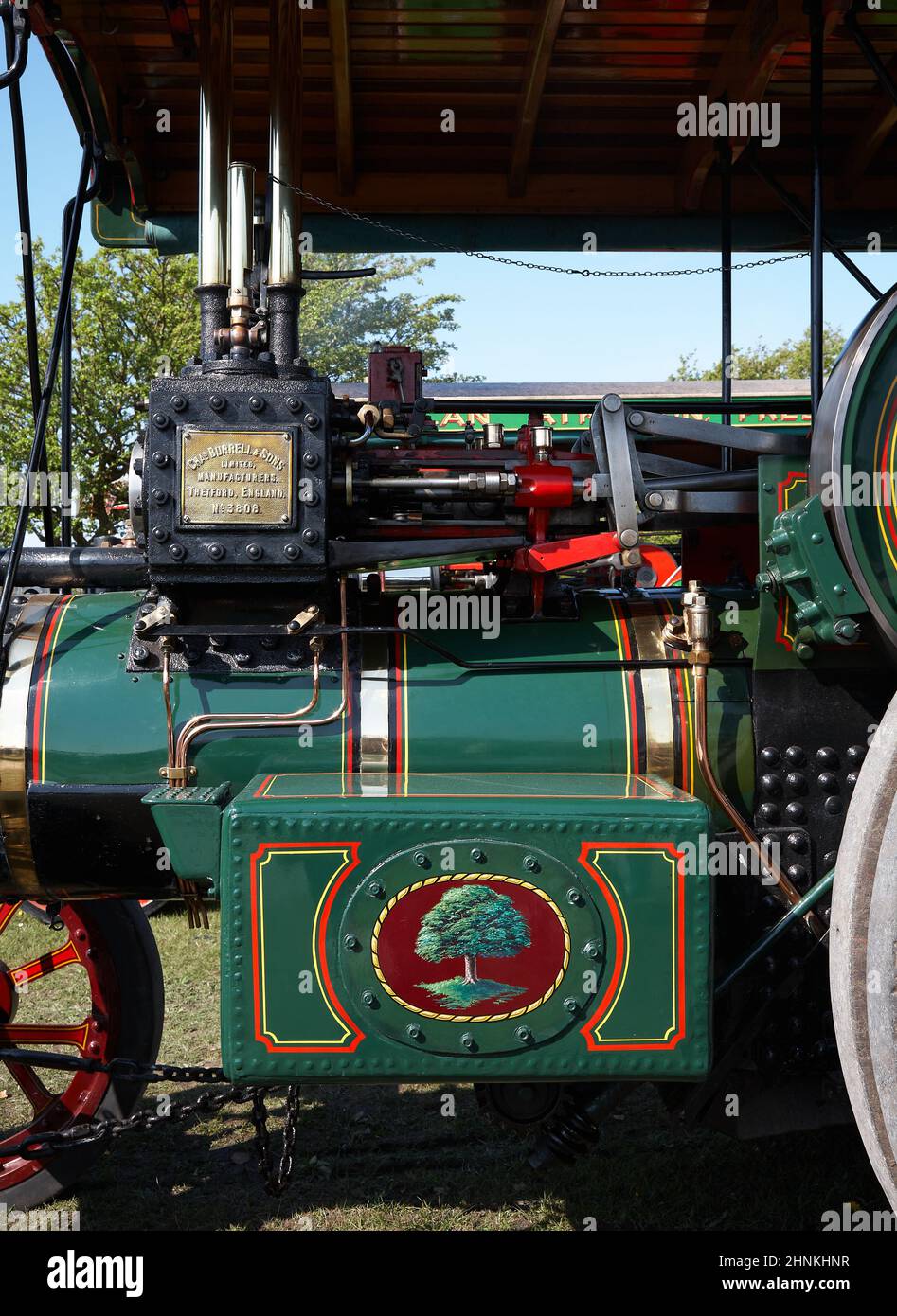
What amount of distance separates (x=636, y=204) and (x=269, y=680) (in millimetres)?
2123

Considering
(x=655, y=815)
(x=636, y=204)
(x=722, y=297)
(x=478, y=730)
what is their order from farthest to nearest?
(x=636, y=204)
(x=722, y=297)
(x=478, y=730)
(x=655, y=815)

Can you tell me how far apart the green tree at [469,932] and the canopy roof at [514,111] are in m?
1.95

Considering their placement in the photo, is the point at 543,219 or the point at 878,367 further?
the point at 543,219

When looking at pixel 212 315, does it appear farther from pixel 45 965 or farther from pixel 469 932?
pixel 45 965

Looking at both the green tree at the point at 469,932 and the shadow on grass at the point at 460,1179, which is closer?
the green tree at the point at 469,932

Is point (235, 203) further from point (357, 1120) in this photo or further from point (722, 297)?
point (357, 1120)

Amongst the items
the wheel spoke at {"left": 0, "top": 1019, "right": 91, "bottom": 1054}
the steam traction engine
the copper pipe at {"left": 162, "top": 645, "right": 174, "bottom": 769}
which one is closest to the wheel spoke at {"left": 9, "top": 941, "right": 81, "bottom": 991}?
the wheel spoke at {"left": 0, "top": 1019, "right": 91, "bottom": 1054}

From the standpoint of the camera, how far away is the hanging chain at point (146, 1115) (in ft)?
10.1

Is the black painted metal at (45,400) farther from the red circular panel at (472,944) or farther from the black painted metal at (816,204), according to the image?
the black painted metal at (816,204)

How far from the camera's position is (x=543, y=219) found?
383 centimetres

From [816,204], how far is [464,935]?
5.80 feet


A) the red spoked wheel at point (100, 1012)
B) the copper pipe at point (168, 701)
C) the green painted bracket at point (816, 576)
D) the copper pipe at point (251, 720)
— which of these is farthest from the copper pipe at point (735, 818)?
the red spoked wheel at point (100, 1012)

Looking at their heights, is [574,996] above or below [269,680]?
below

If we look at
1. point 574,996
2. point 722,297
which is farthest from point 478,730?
point 722,297
